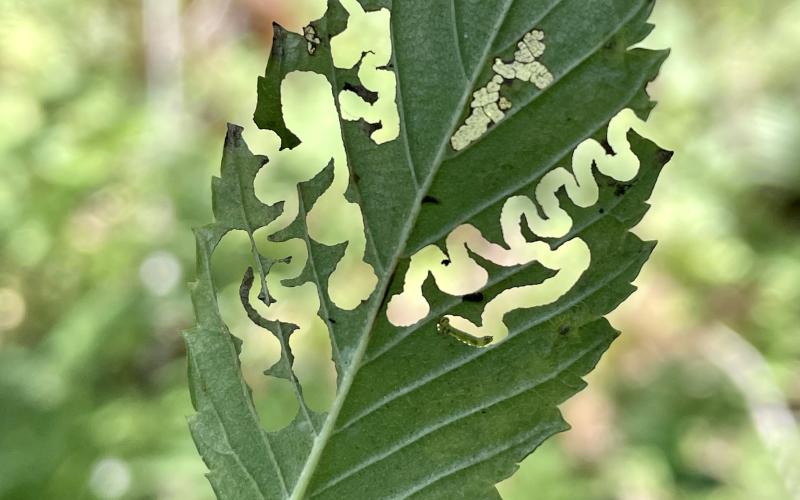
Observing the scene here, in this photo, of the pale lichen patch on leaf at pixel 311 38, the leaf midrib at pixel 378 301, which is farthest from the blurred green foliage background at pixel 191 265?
the pale lichen patch on leaf at pixel 311 38

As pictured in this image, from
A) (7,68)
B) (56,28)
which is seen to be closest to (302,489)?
(7,68)

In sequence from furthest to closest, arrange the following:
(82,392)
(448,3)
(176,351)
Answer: (176,351) → (82,392) → (448,3)

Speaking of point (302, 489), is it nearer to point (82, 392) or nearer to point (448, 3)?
point (448, 3)

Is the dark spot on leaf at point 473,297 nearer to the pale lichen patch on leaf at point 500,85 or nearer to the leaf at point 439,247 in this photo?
the leaf at point 439,247

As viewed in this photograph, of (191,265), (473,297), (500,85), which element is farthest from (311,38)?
(191,265)

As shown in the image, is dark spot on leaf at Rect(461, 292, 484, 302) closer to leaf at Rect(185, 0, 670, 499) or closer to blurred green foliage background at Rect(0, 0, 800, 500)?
leaf at Rect(185, 0, 670, 499)

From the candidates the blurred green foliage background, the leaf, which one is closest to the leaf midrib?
the leaf
